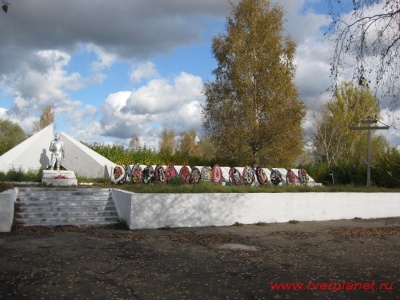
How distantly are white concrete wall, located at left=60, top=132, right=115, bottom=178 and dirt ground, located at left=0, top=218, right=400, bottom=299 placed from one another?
11245 mm

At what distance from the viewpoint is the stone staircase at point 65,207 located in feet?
39.1

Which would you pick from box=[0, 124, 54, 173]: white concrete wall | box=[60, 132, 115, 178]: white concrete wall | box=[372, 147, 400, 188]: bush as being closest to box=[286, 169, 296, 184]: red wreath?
box=[372, 147, 400, 188]: bush

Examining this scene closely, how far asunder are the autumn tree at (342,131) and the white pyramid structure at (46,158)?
2415cm

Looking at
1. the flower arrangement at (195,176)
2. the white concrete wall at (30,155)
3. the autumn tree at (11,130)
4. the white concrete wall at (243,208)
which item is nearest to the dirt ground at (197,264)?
the white concrete wall at (243,208)

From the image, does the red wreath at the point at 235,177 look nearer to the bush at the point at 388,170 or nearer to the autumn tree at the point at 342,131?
the bush at the point at 388,170

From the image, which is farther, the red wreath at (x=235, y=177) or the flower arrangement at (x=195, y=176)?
the red wreath at (x=235, y=177)

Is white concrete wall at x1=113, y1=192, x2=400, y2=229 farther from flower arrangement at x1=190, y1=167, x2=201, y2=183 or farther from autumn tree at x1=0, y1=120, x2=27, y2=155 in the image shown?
autumn tree at x1=0, y1=120, x2=27, y2=155

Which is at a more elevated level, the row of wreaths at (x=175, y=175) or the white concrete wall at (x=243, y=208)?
the row of wreaths at (x=175, y=175)

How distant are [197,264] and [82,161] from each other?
16634mm

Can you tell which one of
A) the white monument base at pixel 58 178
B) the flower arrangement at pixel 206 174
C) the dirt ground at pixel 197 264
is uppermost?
the flower arrangement at pixel 206 174

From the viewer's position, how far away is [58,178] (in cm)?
1766

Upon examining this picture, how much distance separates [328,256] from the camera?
27.4 feet

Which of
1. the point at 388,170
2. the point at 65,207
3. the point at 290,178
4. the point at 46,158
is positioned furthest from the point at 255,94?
the point at 65,207

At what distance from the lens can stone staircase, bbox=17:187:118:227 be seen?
11914mm
